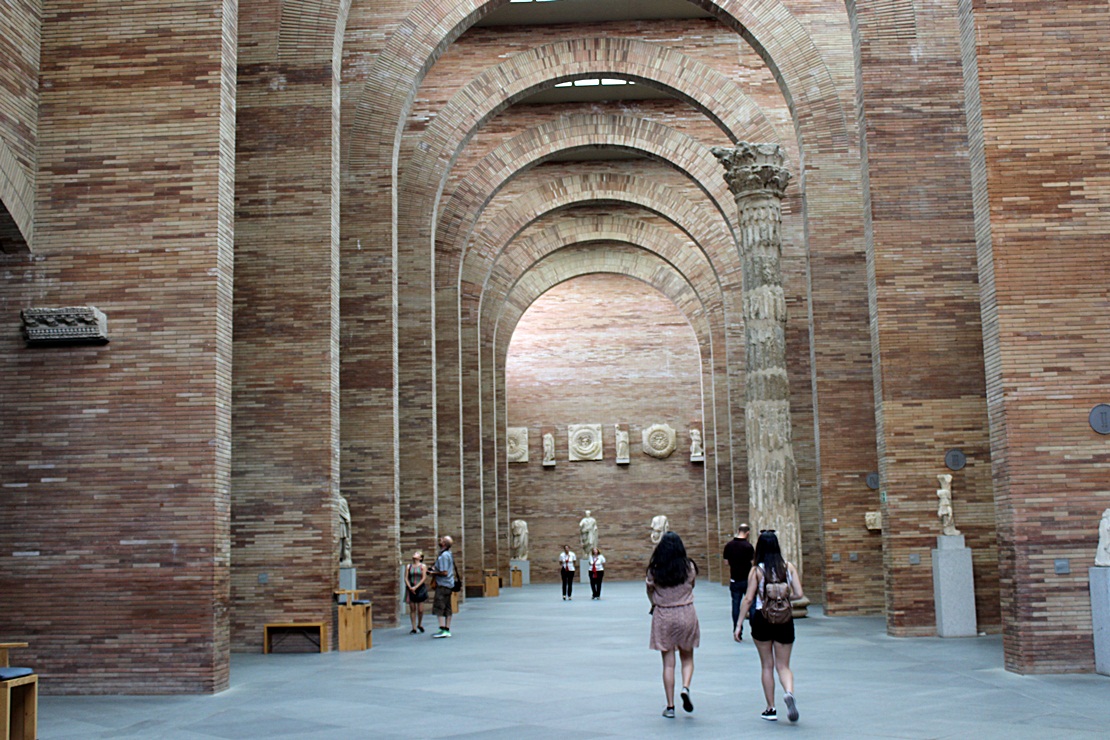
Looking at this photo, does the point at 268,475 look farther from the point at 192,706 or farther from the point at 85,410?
the point at 192,706

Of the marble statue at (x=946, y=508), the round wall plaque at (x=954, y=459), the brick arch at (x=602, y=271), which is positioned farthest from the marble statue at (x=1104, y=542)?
the brick arch at (x=602, y=271)

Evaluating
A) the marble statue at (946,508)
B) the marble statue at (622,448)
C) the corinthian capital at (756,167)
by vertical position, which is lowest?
the marble statue at (946,508)

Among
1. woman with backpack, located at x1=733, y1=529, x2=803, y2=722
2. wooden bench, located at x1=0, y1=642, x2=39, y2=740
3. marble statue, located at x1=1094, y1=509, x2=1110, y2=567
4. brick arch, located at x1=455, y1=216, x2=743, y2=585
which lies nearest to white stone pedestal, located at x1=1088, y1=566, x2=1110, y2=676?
marble statue, located at x1=1094, y1=509, x2=1110, y2=567

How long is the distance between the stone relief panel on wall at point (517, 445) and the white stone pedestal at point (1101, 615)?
3195 cm

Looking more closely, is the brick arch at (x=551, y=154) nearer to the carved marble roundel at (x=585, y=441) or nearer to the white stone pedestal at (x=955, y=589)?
the white stone pedestal at (x=955, y=589)

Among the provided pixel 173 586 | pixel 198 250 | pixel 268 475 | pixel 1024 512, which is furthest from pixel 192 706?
pixel 1024 512

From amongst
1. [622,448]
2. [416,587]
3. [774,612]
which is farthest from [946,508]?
[622,448]

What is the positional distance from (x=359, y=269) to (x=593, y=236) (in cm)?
1685

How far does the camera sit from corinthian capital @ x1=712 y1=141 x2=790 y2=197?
19.8 m

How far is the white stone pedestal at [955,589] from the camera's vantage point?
50.3 ft

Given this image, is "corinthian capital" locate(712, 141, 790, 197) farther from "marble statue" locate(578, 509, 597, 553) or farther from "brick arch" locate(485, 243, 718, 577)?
"marble statue" locate(578, 509, 597, 553)

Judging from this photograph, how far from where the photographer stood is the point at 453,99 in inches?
973

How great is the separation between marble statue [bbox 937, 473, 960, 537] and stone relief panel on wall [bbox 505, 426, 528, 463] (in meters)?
27.8

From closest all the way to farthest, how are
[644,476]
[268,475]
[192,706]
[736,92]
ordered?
1. [192,706]
2. [268,475]
3. [736,92]
4. [644,476]
